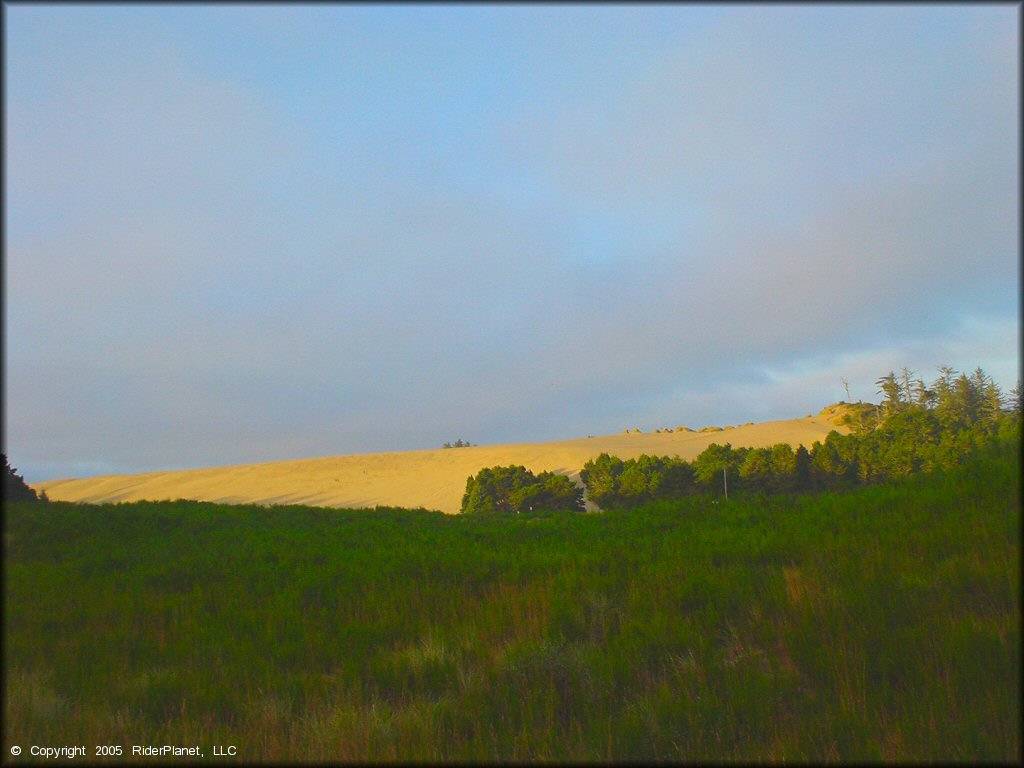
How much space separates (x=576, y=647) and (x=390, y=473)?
191 ft

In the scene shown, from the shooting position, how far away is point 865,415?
3391 cm

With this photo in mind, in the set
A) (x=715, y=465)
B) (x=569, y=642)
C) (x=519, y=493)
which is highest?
(x=715, y=465)

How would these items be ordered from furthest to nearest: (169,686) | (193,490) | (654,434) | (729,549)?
1. (654,434)
2. (193,490)
3. (729,549)
4. (169,686)

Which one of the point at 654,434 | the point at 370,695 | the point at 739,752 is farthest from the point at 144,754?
the point at 654,434

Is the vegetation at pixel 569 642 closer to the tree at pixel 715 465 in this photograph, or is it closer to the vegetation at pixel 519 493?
the tree at pixel 715 465

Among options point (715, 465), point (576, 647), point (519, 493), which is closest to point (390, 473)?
point (519, 493)

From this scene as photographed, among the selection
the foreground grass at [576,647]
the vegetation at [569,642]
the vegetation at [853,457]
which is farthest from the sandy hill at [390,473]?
the foreground grass at [576,647]

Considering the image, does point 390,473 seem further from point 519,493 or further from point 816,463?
point 816,463

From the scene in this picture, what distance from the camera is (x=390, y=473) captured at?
62.6 meters

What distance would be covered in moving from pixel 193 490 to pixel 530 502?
2895cm

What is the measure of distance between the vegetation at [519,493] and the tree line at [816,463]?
54mm

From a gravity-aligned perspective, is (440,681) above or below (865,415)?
below

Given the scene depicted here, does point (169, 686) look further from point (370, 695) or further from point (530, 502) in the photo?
point (530, 502)

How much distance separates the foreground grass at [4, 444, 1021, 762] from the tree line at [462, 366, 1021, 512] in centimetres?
1751
